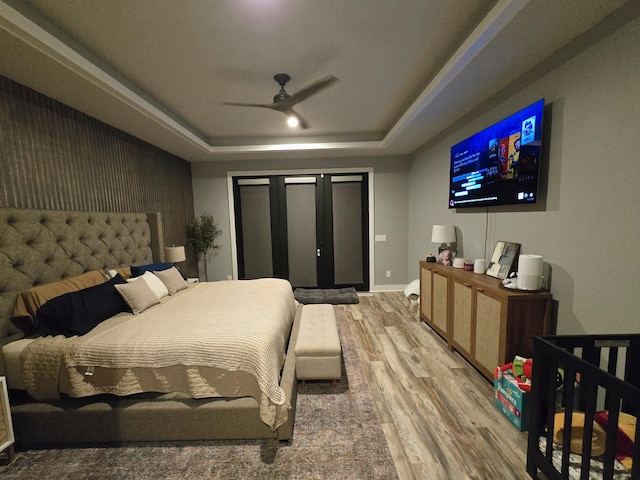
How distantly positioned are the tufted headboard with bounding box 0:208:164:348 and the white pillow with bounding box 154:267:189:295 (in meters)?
0.41

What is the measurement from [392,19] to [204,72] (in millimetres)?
1606

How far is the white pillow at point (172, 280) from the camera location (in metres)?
2.68

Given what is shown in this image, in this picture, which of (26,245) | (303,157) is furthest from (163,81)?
(303,157)

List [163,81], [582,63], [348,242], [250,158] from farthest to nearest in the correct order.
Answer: [348,242], [250,158], [163,81], [582,63]

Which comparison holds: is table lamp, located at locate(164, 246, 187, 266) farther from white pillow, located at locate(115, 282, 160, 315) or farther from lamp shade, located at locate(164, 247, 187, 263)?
white pillow, located at locate(115, 282, 160, 315)

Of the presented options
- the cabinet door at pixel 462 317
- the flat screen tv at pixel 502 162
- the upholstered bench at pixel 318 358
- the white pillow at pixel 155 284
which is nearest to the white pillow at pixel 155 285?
the white pillow at pixel 155 284

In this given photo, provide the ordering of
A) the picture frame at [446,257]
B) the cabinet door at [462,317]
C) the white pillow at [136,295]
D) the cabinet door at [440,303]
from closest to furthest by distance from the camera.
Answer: the white pillow at [136,295]
the cabinet door at [462,317]
the cabinet door at [440,303]
the picture frame at [446,257]

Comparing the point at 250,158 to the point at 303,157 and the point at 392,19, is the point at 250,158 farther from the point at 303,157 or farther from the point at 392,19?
the point at 392,19

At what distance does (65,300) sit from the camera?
174 centimetres

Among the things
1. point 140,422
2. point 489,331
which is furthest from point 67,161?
point 489,331

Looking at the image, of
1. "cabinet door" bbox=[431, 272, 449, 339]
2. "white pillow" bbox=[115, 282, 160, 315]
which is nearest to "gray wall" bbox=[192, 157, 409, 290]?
"cabinet door" bbox=[431, 272, 449, 339]

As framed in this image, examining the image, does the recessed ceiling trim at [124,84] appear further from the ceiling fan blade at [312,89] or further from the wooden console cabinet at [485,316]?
the wooden console cabinet at [485,316]

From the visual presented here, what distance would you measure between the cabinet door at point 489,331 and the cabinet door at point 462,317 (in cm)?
10

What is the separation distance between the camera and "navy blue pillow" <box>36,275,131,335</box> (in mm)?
1679
